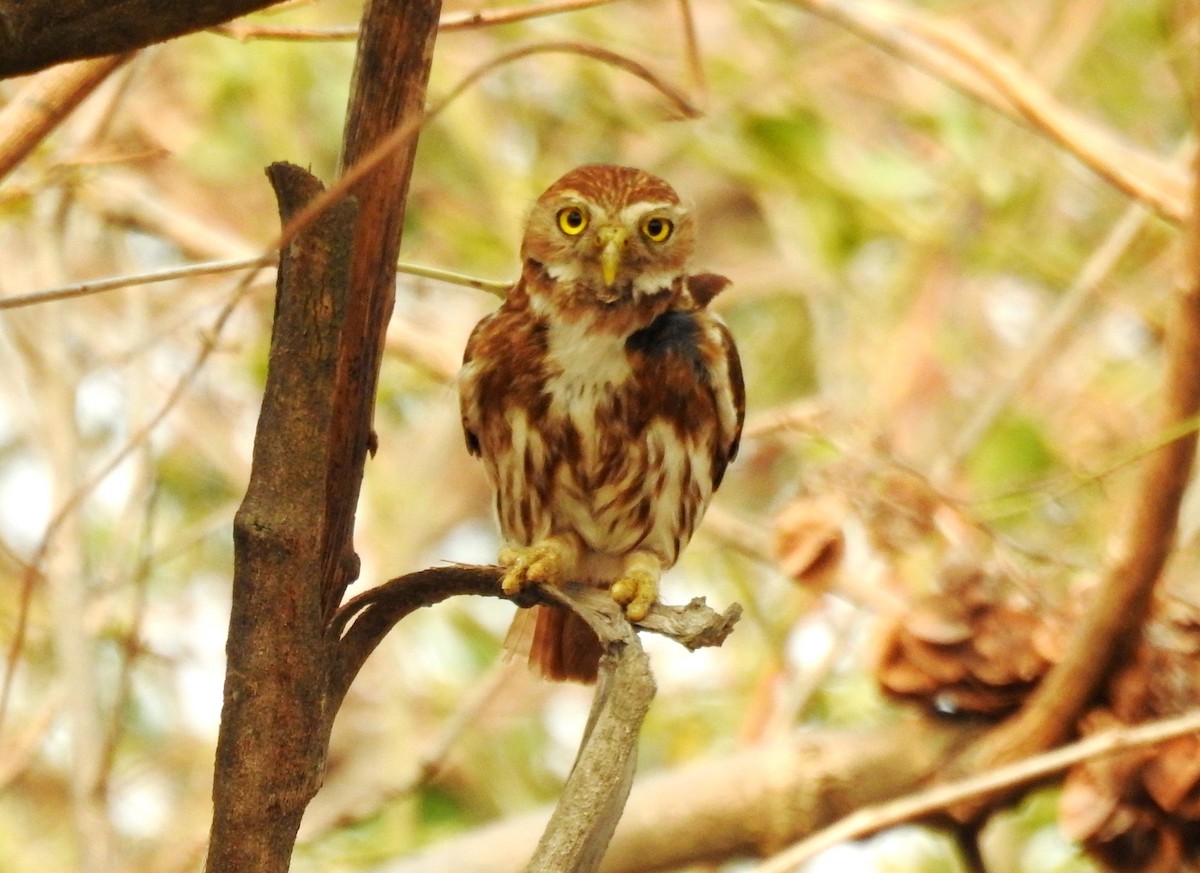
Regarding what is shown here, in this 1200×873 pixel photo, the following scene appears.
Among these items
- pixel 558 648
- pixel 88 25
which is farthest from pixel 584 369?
pixel 88 25

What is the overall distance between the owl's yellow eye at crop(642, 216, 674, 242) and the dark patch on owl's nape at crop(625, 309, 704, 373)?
146 millimetres

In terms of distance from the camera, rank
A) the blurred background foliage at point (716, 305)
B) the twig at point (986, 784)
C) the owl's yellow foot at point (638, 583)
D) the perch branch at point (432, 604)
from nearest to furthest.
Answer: the perch branch at point (432, 604) < the owl's yellow foot at point (638, 583) < the twig at point (986, 784) < the blurred background foliage at point (716, 305)

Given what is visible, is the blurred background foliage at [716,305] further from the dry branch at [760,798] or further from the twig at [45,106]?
the twig at [45,106]

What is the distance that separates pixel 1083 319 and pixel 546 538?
2.29 metres

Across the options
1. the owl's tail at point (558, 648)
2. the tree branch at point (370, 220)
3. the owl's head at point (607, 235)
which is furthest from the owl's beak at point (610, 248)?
the tree branch at point (370, 220)

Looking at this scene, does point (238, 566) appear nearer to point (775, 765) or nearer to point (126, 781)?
point (775, 765)

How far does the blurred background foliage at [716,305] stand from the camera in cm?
346

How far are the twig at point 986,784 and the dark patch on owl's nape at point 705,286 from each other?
2.82ft

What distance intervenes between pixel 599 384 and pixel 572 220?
0.28m

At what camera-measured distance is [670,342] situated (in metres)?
2.56

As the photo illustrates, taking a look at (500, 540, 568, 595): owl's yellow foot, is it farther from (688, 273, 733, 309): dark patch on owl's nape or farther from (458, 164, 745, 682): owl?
(688, 273, 733, 309): dark patch on owl's nape

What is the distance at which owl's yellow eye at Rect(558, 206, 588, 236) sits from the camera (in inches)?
103

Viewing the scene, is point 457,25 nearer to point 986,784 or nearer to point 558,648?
point 558,648

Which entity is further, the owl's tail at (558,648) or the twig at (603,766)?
the owl's tail at (558,648)
